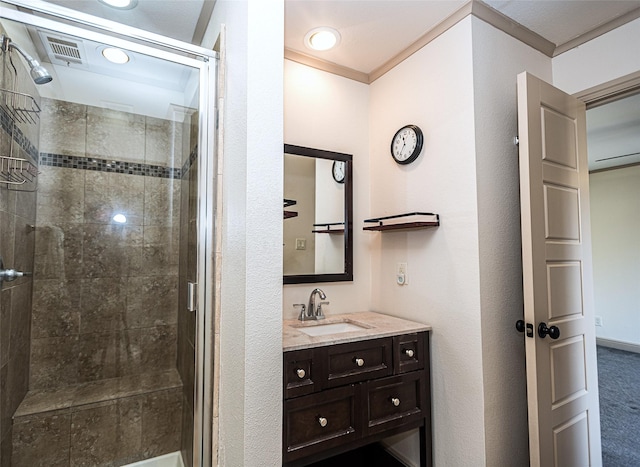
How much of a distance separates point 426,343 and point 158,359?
173 cm

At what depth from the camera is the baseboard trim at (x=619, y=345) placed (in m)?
4.49

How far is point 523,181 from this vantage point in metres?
1.60

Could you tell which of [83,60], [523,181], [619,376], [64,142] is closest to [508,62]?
Result: [523,181]

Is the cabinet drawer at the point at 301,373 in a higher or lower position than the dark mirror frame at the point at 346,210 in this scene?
lower

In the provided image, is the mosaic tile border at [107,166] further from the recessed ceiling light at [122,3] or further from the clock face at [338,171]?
the clock face at [338,171]

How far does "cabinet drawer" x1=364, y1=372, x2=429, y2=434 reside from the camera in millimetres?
1597

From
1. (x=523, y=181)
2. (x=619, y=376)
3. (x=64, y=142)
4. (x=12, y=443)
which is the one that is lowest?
(x=619, y=376)

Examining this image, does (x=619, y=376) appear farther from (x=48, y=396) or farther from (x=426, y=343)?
(x=48, y=396)

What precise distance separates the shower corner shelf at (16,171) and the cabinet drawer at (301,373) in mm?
1552

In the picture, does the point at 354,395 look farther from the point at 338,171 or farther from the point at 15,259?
the point at 15,259

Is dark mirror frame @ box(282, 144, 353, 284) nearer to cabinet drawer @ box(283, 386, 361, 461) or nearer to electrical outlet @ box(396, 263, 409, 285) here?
electrical outlet @ box(396, 263, 409, 285)

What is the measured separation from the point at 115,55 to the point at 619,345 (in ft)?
20.8

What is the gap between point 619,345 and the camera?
4.65 meters

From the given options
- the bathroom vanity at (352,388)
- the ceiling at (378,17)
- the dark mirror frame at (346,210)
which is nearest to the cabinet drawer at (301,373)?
the bathroom vanity at (352,388)
